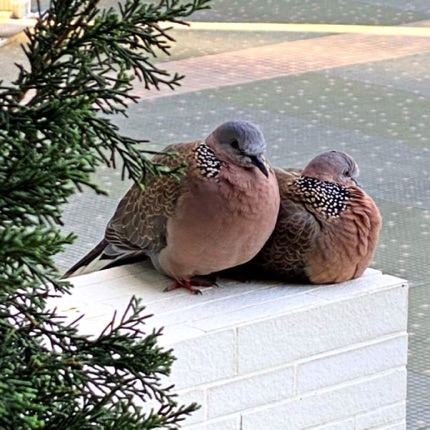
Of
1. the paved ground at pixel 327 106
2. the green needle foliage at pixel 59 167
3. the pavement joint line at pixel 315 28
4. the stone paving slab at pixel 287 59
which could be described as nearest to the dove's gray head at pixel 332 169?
the paved ground at pixel 327 106

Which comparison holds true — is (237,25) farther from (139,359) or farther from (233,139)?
(139,359)

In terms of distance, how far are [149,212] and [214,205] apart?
286 mm

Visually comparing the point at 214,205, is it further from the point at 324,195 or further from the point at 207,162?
the point at 324,195

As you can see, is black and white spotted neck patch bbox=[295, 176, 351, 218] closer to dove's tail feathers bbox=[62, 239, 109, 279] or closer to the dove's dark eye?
the dove's dark eye

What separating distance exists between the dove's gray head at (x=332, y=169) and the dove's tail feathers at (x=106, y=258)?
0.60 meters

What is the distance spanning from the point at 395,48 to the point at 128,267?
7.93 meters

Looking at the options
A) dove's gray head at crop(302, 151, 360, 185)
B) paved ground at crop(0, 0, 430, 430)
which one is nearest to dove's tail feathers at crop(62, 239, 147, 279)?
dove's gray head at crop(302, 151, 360, 185)

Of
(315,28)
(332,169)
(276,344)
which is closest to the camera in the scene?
(276,344)

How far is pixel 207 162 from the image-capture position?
319 centimetres

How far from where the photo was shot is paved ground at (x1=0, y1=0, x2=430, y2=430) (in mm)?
6094

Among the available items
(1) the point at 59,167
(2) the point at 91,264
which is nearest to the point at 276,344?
(2) the point at 91,264

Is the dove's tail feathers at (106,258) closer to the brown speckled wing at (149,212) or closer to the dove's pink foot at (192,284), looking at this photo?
the brown speckled wing at (149,212)

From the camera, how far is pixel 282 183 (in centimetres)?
355

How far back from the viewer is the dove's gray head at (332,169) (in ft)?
11.8
